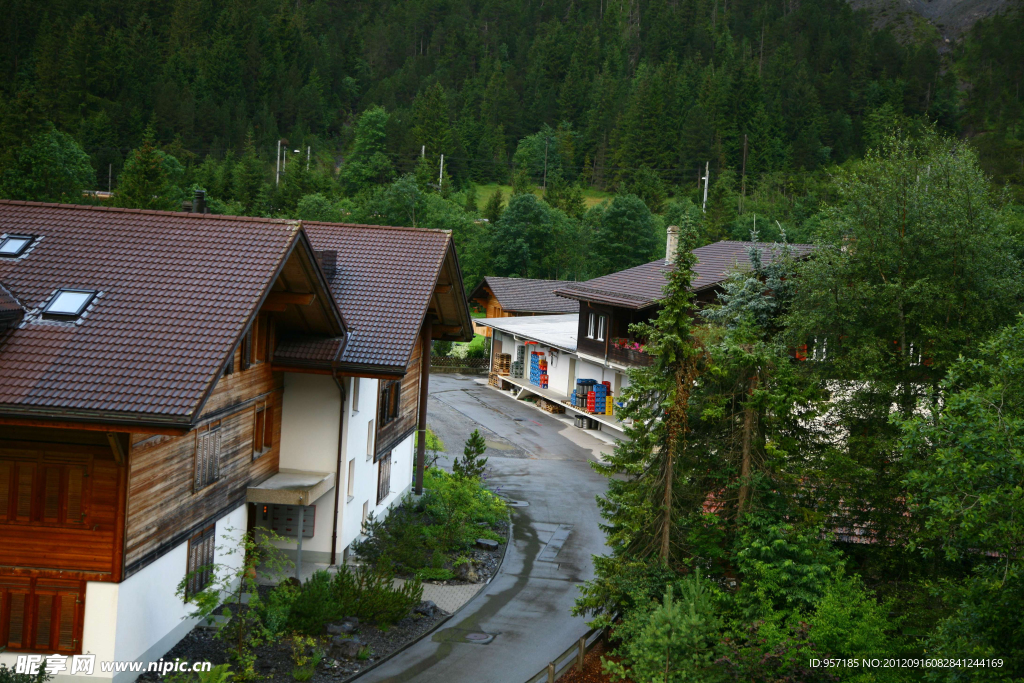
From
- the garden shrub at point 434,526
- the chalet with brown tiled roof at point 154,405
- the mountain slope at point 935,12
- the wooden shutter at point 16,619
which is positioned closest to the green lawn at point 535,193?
the garden shrub at point 434,526

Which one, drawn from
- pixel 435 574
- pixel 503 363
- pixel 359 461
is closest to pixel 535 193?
pixel 503 363

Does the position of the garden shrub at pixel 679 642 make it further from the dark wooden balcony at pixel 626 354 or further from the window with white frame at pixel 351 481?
the dark wooden balcony at pixel 626 354

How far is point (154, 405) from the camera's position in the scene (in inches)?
444

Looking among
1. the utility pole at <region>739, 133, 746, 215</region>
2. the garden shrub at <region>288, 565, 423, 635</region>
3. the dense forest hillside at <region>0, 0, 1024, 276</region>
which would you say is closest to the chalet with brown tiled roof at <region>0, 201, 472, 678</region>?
the garden shrub at <region>288, 565, 423, 635</region>

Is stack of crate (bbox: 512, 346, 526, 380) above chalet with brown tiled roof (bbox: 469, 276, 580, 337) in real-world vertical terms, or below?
below

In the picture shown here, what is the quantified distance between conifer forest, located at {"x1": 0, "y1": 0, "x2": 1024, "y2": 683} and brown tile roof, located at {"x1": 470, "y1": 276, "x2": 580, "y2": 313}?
44.9ft

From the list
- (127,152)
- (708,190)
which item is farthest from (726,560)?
(127,152)

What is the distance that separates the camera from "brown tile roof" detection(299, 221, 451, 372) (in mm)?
18406

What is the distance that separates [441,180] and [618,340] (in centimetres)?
6993

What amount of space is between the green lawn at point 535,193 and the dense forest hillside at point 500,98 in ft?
2.64

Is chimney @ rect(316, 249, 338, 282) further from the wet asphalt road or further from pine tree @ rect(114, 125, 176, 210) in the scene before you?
pine tree @ rect(114, 125, 176, 210)

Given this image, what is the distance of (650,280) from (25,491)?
3148 cm

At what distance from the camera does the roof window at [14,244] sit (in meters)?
14.3

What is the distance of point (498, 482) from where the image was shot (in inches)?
1228
